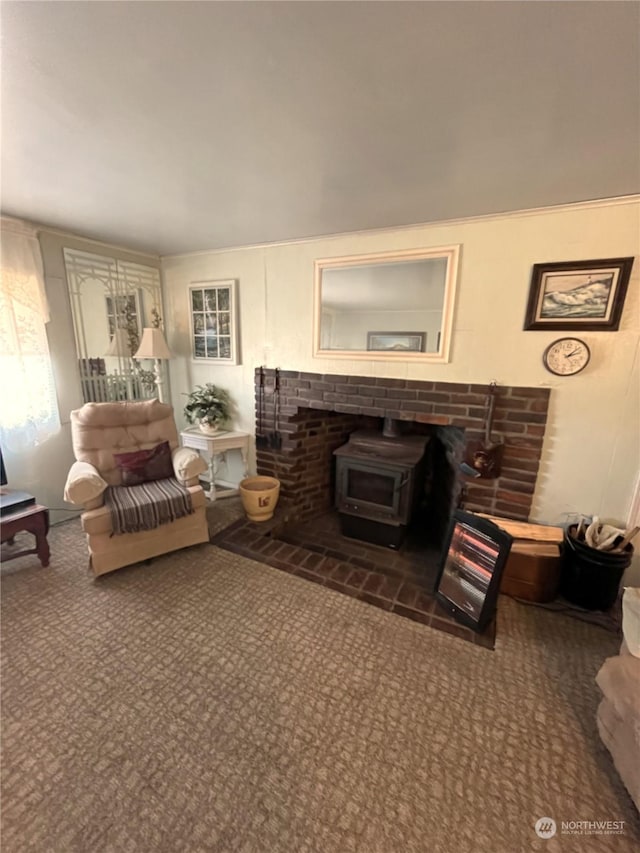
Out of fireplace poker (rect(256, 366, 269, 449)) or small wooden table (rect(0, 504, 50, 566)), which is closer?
small wooden table (rect(0, 504, 50, 566))

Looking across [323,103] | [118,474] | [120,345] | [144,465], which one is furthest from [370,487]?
[120,345]

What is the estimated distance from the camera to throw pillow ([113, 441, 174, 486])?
2469mm

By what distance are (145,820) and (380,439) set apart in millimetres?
2450

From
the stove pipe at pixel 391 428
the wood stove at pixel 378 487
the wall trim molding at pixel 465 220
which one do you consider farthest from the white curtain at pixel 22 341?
the stove pipe at pixel 391 428

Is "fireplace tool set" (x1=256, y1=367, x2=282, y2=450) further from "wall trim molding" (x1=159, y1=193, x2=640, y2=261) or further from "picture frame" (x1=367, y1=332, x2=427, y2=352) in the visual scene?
"wall trim molding" (x1=159, y1=193, x2=640, y2=261)

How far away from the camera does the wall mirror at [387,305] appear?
225 centimetres

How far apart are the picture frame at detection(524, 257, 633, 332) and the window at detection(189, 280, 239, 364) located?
7.68 feet

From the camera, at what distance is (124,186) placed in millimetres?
1834

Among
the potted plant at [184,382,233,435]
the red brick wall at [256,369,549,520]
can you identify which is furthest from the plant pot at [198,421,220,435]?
the red brick wall at [256,369,549,520]

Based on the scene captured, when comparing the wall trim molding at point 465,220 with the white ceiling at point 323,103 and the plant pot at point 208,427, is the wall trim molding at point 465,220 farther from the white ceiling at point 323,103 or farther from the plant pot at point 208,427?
the plant pot at point 208,427

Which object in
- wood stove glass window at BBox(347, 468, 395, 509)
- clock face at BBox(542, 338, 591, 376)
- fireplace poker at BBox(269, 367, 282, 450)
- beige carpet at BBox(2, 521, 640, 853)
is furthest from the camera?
fireplace poker at BBox(269, 367, 282, 450)

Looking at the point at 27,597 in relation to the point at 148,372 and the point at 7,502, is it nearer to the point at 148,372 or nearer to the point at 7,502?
the point at 7,502

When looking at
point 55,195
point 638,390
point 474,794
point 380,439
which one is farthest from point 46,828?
point 638,390

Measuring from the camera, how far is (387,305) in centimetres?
244
